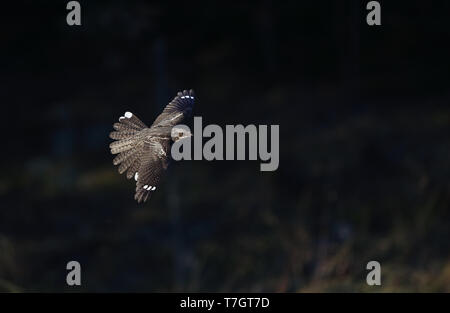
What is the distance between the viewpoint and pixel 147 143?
0.81 metres

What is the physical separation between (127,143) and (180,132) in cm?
14

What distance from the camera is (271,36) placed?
43.7 feet

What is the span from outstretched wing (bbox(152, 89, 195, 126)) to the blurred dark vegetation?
23.1 feet

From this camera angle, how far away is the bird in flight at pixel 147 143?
30.4 inches

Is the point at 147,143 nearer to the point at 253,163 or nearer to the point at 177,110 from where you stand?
the point at 177,110

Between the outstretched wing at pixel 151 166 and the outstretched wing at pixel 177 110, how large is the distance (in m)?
0.04

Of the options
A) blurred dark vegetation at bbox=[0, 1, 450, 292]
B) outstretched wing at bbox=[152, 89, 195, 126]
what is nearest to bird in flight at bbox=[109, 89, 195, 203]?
outstretched wing at bbox=[152, 89, 195, 126]

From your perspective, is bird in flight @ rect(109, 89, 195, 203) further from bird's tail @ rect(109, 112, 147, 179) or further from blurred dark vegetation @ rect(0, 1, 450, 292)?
blurred dark vegetation @ rect(0, 1, 450, 292)

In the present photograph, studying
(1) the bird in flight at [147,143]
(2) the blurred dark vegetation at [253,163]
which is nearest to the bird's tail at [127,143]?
(1) the bird in flight at [147,143]

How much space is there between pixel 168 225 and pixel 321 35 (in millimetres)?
6727

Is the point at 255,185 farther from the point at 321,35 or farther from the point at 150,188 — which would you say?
the point at 150,188

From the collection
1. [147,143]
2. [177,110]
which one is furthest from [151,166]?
[177,110]

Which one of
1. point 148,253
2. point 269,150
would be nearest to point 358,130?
Answer: point 148,253

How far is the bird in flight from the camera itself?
0.77 m
